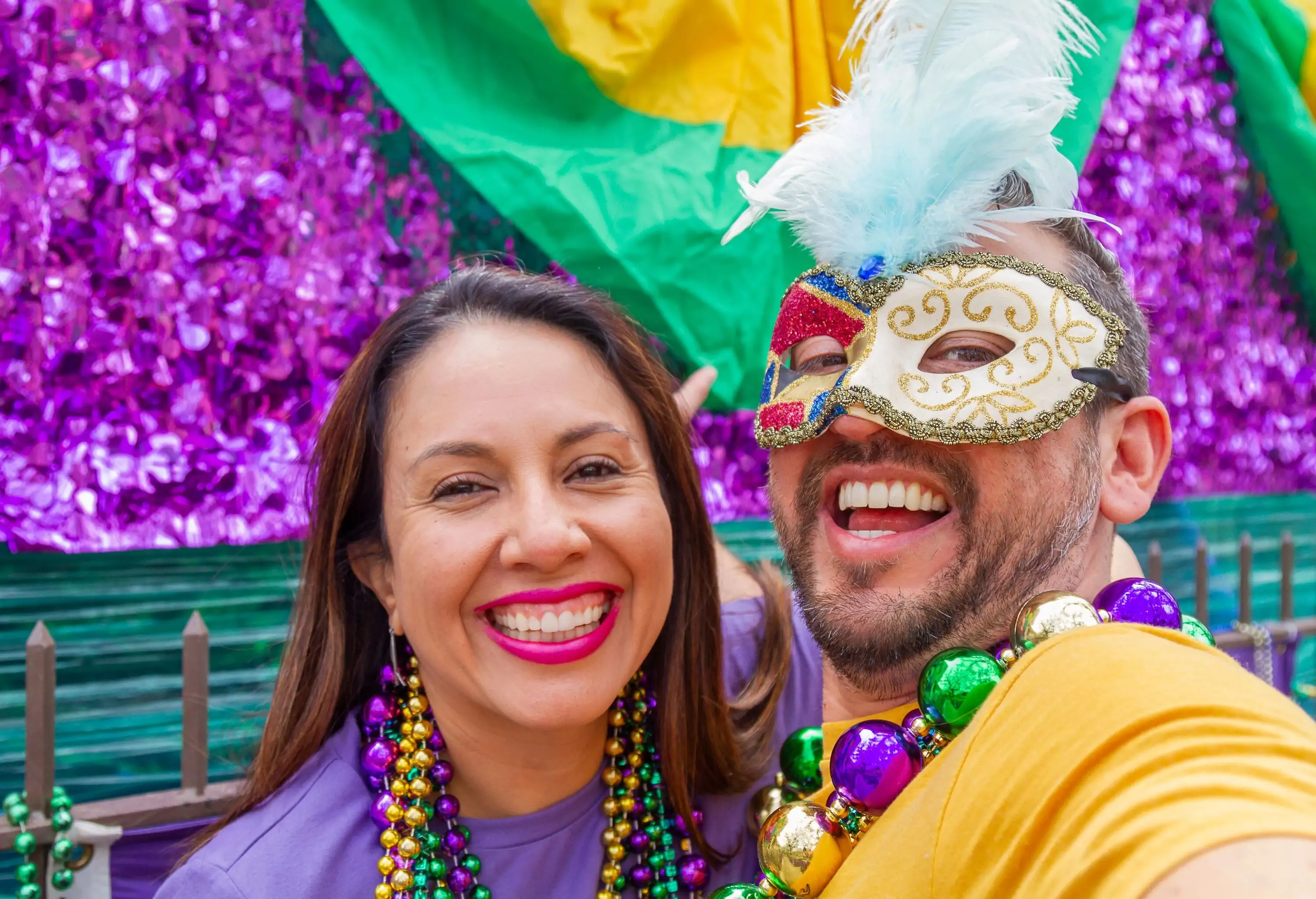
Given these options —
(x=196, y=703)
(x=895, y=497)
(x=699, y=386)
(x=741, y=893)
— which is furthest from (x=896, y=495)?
(x=196, y=703)

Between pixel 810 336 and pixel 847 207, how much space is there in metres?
0.22

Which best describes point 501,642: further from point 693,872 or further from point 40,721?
point 40,721

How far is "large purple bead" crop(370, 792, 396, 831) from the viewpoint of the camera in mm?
1686

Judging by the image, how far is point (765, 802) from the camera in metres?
1.87

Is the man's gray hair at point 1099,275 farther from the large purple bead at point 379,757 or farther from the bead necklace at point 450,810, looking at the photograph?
the large purple bead at point 379,757

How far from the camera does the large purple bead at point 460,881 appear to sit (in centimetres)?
167

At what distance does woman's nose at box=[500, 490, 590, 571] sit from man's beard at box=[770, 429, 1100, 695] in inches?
16.9

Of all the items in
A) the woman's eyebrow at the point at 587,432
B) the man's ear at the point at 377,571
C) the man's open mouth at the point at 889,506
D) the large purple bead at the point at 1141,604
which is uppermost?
the woman's eyebrow at the point at 587,432

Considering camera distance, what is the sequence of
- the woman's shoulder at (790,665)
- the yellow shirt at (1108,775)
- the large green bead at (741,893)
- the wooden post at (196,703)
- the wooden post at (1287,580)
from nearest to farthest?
the yellow shirt at (1108,775) < the large green bead at (741,893) < the woman's shoulder at (790,665) < the wooden post at (196,703) < the wooden post at (1287,580)

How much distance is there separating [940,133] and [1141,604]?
76cm

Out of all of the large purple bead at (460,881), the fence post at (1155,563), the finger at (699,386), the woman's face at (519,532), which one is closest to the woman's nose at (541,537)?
the woman's face at (519,532)

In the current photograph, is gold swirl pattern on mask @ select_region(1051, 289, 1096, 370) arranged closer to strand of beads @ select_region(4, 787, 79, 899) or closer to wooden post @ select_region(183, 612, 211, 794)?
wooden post @ select_region(183, 612, 211, 794)

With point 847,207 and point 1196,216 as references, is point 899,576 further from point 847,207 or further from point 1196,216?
point 1196,216

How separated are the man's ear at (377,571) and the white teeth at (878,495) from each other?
866 mm
